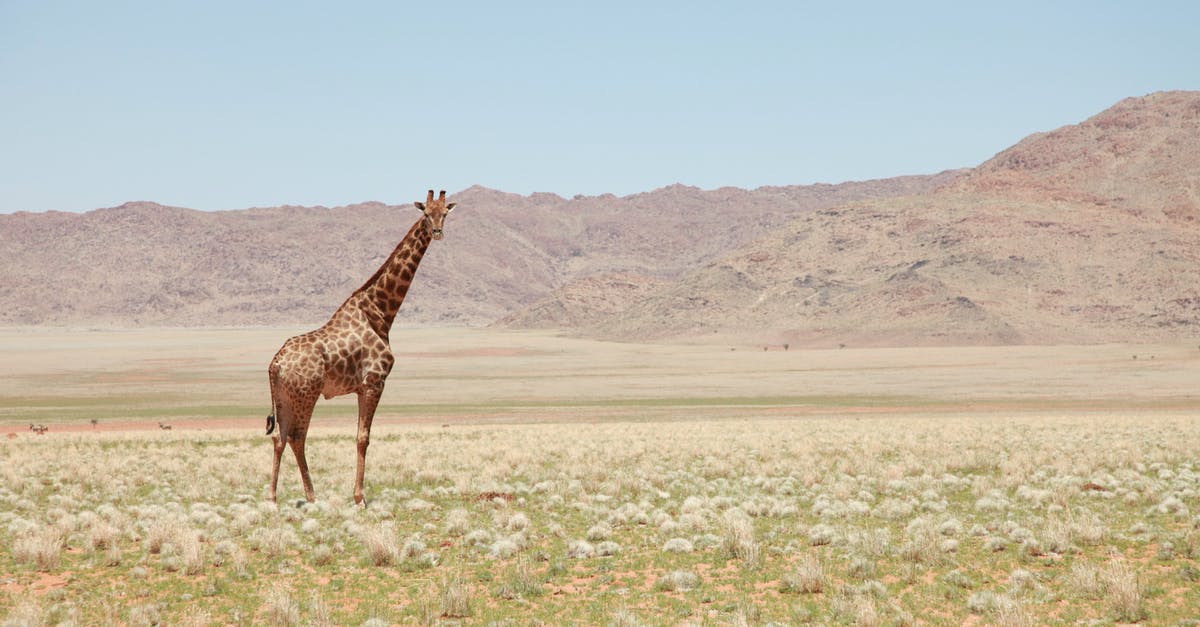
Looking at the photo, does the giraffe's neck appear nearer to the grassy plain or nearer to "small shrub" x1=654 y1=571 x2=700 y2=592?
the grassy plain

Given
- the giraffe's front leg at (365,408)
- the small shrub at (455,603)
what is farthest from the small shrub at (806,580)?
the giraffe's front leg at (365,408)

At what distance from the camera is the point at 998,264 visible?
123m

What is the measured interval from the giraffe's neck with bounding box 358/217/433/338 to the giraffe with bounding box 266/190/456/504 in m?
0.02

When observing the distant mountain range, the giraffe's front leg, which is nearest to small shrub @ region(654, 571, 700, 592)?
the giraffe's front leg


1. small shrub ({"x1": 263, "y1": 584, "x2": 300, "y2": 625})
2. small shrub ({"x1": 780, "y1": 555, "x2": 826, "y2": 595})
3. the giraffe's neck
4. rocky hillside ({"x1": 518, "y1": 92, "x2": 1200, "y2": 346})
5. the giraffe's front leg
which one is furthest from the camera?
rocky hillside ({"x1": 518, "y1": 92, "x2": 1200, "y2": 346})

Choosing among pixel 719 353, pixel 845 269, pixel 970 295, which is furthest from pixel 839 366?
pixel 845 269

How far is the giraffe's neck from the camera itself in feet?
52.4

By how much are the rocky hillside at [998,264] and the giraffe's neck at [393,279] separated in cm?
9884

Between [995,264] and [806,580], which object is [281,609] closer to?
[806,580]

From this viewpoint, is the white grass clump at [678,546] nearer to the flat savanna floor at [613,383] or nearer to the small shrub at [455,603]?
the small shrub at [455,603]

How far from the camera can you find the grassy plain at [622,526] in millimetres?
10193

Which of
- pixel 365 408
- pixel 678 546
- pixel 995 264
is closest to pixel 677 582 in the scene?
pixel 678 546

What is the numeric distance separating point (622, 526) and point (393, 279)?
5.36 metres

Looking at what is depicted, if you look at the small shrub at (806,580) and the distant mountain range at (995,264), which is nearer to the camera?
the small shrub at (806,580)
